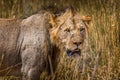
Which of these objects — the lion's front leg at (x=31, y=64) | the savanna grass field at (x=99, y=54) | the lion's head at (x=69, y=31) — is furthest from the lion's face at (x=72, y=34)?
the lion's front leg at (x=31, y=64)

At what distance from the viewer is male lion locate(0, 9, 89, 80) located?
607 cm

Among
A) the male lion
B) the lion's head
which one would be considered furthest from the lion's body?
the lion's head

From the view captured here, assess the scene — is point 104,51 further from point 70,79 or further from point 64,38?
point 64,38

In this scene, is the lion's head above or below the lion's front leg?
above

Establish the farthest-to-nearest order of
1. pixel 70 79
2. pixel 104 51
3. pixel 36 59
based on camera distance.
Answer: pixel 104 51 < pixel 70 79 < pixel 36 59

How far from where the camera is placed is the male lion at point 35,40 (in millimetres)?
6070

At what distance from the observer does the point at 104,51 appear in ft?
24.0

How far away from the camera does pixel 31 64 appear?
239 inches

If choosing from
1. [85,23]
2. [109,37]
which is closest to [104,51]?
[109,37]

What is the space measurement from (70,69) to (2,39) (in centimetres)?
117

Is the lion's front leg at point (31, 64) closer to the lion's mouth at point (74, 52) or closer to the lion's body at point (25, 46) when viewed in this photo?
the lion's body at point (25, 46)

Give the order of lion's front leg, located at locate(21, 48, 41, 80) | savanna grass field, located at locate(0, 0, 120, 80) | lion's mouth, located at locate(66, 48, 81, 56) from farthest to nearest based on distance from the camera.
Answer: savanna grass field, located at locate(0, 0, 120, 80) < lion's front leg, located at locate(21, 48, 41, 80) < lion's mouth, located at locate(66, 48, 81, 56)

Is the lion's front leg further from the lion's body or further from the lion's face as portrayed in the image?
the lion's face

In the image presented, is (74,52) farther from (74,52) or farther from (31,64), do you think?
(31,64)
